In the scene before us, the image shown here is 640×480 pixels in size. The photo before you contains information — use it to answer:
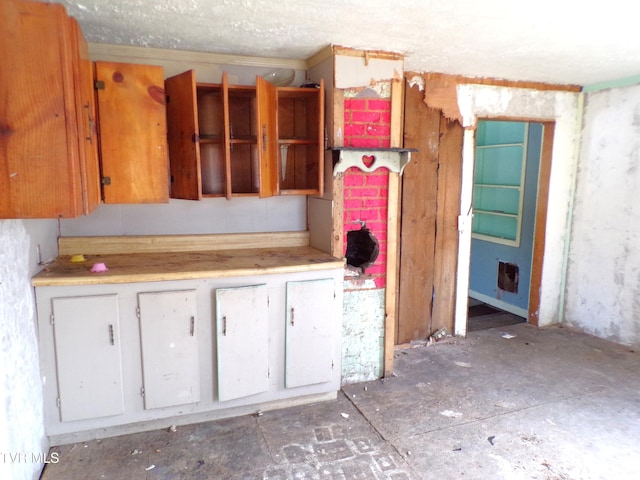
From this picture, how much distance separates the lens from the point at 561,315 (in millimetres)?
4625

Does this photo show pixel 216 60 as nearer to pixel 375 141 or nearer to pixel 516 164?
pixel 375 141

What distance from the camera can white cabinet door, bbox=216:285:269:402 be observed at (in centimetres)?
270

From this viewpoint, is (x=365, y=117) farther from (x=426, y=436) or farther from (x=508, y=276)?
(x=508, y=276)

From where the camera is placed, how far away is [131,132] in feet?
8.16

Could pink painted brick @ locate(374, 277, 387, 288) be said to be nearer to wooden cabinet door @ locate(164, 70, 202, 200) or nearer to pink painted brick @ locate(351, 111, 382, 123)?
pink painted brick @ locate(351, 111, 382, 123)

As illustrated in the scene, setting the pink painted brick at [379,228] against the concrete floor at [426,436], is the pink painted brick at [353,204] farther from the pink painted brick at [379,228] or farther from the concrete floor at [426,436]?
the concrete floor at [426,436]

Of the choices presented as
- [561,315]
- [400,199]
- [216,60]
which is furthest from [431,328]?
[216,60]

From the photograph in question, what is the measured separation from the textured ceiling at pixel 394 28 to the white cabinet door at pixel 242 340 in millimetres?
1627

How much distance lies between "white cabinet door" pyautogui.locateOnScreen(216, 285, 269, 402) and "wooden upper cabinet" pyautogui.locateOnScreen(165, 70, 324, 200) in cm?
70

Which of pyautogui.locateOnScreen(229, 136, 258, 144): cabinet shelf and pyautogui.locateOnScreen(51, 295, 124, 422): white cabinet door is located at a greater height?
pyautogui.locateOnScreen(229, 136, 258, 144): cabinet shelf

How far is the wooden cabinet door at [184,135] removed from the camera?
2.67 metres

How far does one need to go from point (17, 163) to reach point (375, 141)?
226 cm

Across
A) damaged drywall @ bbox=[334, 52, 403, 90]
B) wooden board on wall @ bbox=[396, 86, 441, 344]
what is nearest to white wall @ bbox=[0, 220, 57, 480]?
damaged drywall @ bbox=[334, 52, 403, 90]

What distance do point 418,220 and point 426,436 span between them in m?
1.94
